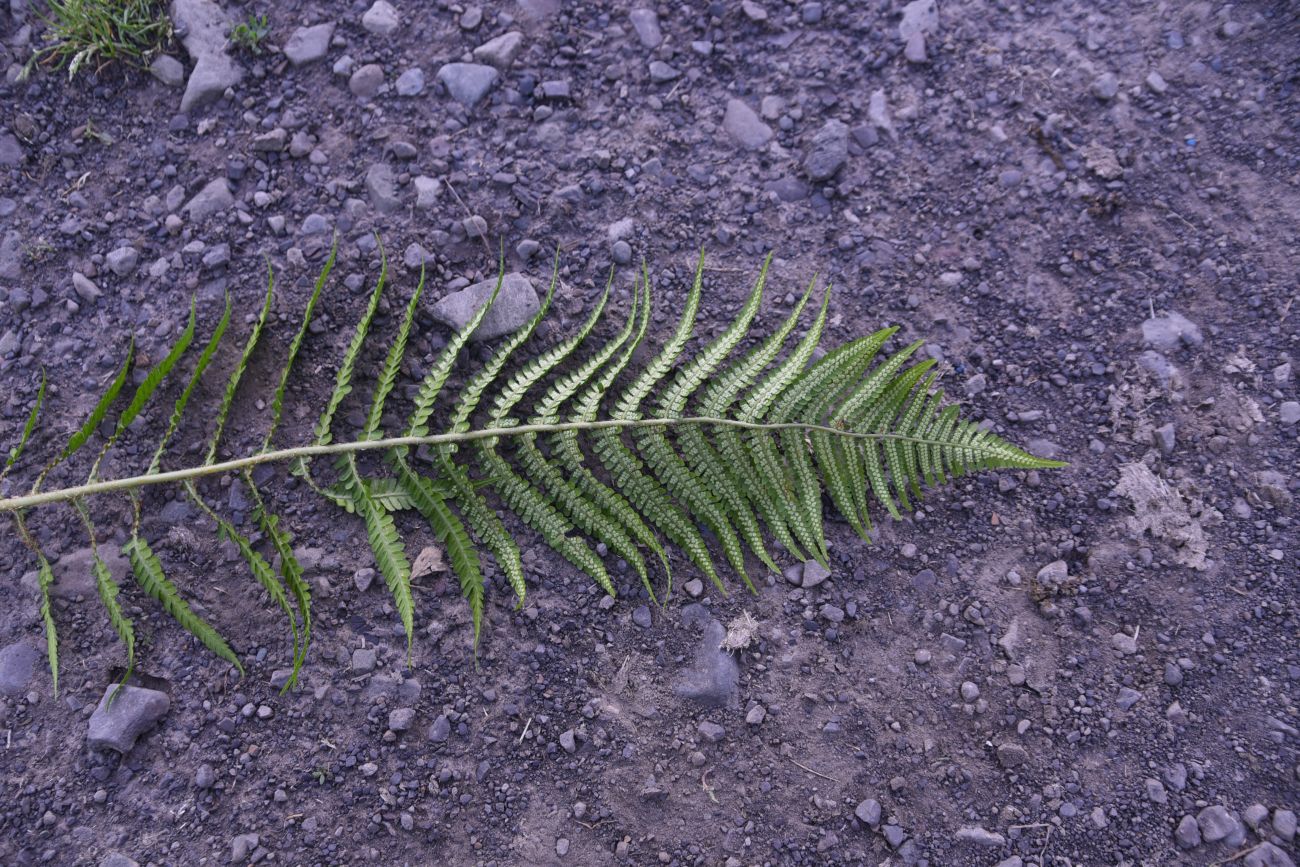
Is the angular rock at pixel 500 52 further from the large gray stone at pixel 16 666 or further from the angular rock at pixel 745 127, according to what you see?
the large gray stone at pixel 16 666

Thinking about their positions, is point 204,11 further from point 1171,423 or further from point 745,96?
point 1171,423

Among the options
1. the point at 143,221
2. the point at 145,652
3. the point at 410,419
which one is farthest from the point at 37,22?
the point at 145,652

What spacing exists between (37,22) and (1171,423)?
465 centimetres

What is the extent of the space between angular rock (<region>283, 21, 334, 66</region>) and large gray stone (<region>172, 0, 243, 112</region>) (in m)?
0.22

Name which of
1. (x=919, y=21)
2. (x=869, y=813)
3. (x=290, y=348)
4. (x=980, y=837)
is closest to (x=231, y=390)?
(x=290, y=348)

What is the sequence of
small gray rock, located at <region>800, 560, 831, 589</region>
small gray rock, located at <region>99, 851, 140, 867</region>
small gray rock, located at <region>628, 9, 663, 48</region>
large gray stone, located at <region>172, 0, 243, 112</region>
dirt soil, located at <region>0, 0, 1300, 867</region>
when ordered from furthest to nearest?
small gray rock, located at <region>628, 9, 663, 48</region> < large gray stone, located at <region>172, 0, 243, 112</region> < small gray rock, located at <region>800, 560, 831, 589</region> < dirt soil, located at <region>0, 0, 1300, 867</region> < small gray rock, located at <region>99, 851, 140, 867</region>

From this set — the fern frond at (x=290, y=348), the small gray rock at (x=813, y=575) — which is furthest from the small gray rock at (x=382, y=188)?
the small gray rock at (x=813, y=575)

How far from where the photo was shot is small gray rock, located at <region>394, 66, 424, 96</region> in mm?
3383

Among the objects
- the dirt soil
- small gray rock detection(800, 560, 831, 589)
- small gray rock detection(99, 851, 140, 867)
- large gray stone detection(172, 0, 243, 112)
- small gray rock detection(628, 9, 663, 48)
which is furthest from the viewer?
small gray rock detection(628, 9, 663, 48)

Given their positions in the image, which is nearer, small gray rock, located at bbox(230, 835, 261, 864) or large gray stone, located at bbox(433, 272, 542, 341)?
small gray rock, located at bbox(230, 835, 261, 864)

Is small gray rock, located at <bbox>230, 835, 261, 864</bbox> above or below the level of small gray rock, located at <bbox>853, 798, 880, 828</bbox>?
below

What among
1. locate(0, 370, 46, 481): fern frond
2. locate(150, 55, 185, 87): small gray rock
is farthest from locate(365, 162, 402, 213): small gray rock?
locate(0, 370, 46, 481): fern frond

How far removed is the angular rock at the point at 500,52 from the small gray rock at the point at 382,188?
60 cm

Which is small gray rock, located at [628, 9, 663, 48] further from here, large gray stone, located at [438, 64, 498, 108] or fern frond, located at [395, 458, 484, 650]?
fern frond, located at [395, 458, 484, 650]
